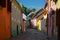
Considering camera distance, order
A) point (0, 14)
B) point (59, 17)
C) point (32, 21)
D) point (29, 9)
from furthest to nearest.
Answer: point (29, 9) → point (32, 21) → point (59, 17) → point (0, 14)

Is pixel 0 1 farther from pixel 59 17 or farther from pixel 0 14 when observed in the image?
pixel 59 17

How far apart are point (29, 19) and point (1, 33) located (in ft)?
166

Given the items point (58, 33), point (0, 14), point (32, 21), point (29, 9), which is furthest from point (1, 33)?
point (29, 9)

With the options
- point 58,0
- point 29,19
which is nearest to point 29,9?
point 29,19

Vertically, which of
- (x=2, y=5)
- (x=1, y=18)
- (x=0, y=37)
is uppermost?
(x=2, y=5)

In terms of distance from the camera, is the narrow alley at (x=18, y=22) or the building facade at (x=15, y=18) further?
the building facade at (x=15, y=18)

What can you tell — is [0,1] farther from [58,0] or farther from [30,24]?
[30,24]

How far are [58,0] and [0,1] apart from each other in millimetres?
4612

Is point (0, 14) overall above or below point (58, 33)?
above

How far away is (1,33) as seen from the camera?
14.3 m

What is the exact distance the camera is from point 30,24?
62.8 m

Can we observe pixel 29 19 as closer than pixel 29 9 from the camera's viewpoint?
Yes

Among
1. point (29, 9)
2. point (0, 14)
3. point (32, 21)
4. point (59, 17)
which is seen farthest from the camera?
point (29, 9)

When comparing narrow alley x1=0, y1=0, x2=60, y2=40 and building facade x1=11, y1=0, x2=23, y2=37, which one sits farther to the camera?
building facade x1=11, y1=0, x2=23, y2=37
